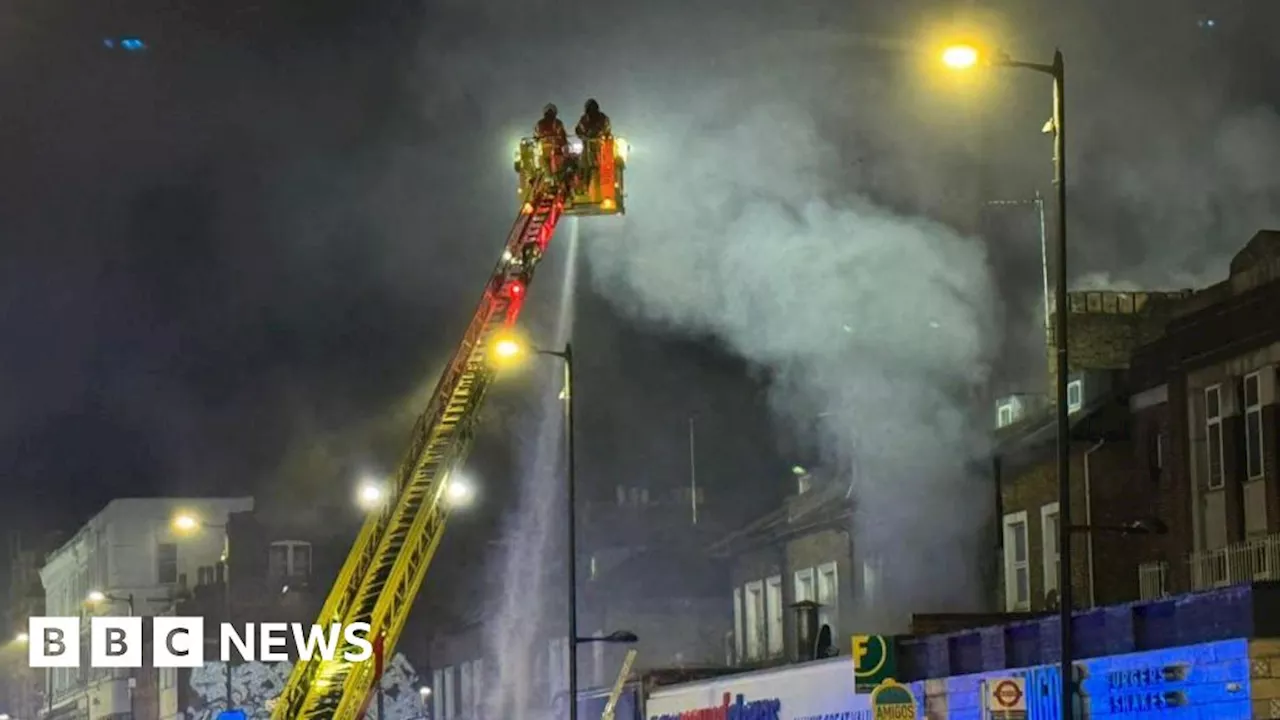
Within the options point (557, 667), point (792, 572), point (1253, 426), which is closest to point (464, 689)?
point (557, 667)

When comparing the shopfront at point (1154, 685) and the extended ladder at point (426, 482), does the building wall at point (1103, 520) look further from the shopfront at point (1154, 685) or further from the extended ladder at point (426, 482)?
the extended ladder at point (426, 482)

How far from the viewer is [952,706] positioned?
1023 inches

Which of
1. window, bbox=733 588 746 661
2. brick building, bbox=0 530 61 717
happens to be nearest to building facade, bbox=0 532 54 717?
brick building, bbox=0 530 61 717

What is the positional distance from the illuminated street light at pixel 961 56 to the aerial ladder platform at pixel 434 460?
44.0 feet

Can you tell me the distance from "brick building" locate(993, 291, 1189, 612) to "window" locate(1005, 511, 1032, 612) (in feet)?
0.06

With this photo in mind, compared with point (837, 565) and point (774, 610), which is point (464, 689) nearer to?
point (774, 610)

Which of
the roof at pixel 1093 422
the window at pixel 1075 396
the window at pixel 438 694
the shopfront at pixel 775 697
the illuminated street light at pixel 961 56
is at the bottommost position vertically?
the window at pixel 438 694

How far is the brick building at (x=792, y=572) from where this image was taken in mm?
41219

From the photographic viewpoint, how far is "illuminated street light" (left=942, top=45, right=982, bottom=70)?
1695cm

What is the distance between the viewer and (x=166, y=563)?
9125cm

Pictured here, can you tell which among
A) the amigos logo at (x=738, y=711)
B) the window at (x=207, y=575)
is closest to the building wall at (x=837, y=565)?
the amigos logo at (x=738, y=711)

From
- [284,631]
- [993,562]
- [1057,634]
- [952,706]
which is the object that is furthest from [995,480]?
[284,631]

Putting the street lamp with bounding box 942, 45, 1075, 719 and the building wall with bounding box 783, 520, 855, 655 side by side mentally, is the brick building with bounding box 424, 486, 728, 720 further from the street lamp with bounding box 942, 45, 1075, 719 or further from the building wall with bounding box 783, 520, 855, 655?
the street lamp with bounding box 942, 45, 1075, 719

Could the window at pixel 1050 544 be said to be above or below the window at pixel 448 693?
above
